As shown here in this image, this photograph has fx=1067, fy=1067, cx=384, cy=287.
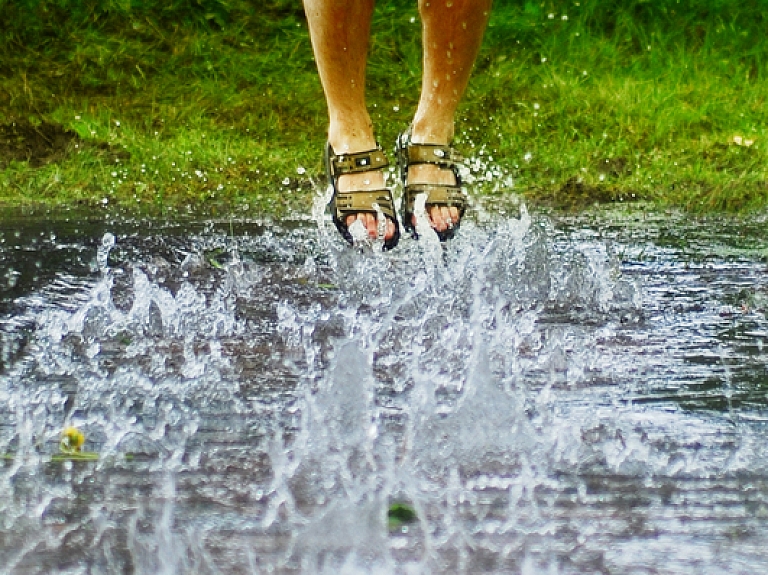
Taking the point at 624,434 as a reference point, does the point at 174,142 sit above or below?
above

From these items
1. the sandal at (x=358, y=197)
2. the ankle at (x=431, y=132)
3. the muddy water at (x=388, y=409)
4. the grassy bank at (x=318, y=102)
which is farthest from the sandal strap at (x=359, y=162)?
the grassy bank at (x=318, y=102)

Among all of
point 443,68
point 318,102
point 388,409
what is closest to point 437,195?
point 443,68

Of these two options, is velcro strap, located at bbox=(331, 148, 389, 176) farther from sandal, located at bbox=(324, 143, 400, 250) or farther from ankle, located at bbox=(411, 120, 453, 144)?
ankle, located at bbox=(411, 120, 453, 144)

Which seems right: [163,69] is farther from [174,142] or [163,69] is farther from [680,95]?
[680,95]

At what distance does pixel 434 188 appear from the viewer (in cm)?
260

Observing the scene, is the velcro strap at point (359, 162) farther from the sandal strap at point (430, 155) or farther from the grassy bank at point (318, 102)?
the grassy bank at point (318, 102)

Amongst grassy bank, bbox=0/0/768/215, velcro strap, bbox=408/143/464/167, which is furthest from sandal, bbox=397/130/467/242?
grassy bank, bbox=0/0/768/215

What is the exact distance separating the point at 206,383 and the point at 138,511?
0.48 meters

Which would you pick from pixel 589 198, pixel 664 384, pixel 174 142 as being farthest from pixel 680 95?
pixel 664 384

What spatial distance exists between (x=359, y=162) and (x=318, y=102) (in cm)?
232

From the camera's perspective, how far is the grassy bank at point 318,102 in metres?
3.89

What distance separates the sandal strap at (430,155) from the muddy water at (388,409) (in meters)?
0.21

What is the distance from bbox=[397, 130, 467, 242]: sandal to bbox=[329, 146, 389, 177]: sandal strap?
0.29 ft

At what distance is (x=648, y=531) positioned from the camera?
125cm
